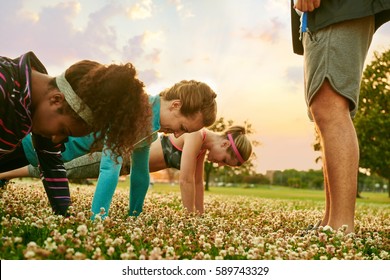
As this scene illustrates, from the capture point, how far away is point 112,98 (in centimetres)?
392

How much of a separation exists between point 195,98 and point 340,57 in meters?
1.87

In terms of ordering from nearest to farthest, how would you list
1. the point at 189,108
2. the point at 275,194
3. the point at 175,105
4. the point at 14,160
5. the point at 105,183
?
the point at 105,183, the point at 189,108, the point at 175,105, the point at 14,160, the point at 275,194

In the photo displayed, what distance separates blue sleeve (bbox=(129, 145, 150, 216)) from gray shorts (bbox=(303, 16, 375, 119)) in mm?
2665

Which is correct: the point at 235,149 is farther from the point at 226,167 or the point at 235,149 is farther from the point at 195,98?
the point at 226,167

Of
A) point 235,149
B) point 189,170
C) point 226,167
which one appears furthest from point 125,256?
point 226,167

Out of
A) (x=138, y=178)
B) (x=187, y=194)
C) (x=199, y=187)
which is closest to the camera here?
(x=138, y=178)

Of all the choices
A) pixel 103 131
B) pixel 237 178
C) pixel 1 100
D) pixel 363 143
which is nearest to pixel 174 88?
pixel 103 131

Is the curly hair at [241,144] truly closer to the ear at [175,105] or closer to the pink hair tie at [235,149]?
the pink hair tie at [235,149]

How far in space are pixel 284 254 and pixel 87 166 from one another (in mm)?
5224

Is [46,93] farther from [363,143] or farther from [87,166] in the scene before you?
[363,143]

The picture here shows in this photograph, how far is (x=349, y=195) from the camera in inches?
188

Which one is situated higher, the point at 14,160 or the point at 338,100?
the point at 338,100

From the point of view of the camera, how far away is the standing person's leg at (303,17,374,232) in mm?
4797

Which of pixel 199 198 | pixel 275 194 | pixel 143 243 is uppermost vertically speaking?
pixel 199 198
